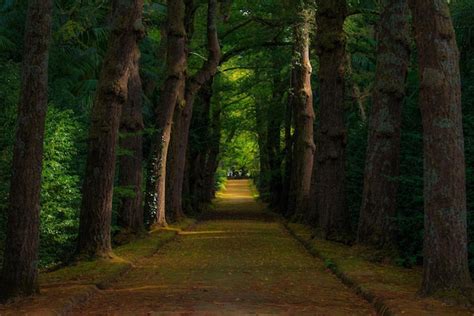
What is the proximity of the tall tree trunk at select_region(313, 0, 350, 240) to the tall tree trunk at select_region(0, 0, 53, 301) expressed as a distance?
1161 centimetres

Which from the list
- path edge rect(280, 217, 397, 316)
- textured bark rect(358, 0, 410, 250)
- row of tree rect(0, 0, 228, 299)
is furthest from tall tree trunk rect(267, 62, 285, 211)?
textured bark rect(358, 0, 410, 250)

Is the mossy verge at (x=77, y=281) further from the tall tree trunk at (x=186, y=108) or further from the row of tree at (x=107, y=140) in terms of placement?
the tall tree trunk at (x=186, y=108)

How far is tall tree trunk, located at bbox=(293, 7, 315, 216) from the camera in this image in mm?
28891

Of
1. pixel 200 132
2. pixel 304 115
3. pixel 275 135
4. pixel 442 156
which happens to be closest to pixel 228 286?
pixel 442 156

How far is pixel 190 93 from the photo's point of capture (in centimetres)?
2952

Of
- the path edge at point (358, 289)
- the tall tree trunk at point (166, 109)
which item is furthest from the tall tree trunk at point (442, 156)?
the tall tree trunk at point (166, 109)

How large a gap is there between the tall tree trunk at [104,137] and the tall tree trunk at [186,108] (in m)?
12.6

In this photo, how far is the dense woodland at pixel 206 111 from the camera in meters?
10.1

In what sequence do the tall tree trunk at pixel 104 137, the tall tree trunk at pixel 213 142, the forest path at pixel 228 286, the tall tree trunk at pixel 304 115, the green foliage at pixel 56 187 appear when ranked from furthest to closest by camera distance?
the tall tree trunk at pixel 213 142
the tall tree trunk at pixel 304 115
the green foliage at pixel 56 187
the tall tree trunk at pixel 104 137
the forest path at pixel 228 286

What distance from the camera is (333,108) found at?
2086cm

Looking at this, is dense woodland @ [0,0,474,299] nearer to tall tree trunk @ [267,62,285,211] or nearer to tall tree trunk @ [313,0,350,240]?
tall tree trunk @ [313,0,350,240]

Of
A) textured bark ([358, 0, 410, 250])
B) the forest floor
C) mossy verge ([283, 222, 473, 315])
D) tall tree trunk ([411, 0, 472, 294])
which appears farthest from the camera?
textured bark ([358, 0, 410, 250])

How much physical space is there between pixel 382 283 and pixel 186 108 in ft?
64.1

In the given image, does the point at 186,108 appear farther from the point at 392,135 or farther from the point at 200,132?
the point at 392,135
